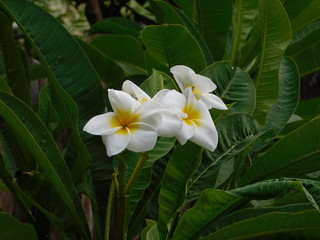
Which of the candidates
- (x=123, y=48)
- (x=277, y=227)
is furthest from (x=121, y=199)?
(x=123, y=48)

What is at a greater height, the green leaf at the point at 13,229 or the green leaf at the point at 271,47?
the green leaf at the point at 271,47

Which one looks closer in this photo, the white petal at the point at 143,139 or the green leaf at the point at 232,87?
the white petal at the point at 143,139

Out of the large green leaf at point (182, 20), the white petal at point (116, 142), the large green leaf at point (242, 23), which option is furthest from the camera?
the large green leaf at point (242, 23)

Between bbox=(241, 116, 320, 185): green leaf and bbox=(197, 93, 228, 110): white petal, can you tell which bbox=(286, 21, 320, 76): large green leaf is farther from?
bbox=(197, 93, 228, 110): white petal

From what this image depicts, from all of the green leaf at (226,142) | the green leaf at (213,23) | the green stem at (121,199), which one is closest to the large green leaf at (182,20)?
the green leaf at (213,23)

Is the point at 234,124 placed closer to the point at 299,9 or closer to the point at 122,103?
the point at 122,103

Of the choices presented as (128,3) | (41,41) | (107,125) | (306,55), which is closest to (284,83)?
(306,55)

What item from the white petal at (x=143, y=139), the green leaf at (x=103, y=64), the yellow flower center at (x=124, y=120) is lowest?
the green leaf at (x=103, y=64)

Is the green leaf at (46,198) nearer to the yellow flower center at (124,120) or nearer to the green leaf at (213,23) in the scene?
the yellow flower center at (124,120)
